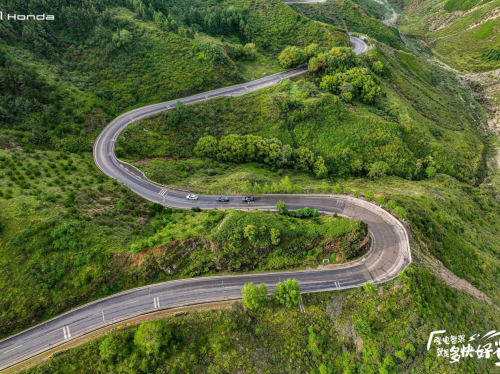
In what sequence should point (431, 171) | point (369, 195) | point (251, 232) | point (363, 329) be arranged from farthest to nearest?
point (431, 171)
point (369, 195)
point (251, 232)
point (363, 329)

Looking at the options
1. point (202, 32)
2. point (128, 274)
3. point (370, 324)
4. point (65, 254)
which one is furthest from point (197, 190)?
point (202, 32)

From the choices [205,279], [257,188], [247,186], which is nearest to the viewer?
[205,279]

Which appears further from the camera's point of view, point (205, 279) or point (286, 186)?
point (286, 186)

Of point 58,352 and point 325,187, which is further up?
point 325,187

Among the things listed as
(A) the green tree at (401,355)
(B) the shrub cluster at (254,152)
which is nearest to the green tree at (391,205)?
(B) the shrub cluster at (254,152)

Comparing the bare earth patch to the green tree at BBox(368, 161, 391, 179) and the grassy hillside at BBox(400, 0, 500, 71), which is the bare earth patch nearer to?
the green tree at BBox(368, 161, 391, 179)

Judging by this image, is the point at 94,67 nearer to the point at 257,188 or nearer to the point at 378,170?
the point at 257,188

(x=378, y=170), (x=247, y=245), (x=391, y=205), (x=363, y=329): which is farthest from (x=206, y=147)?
(x=363, y=329)
